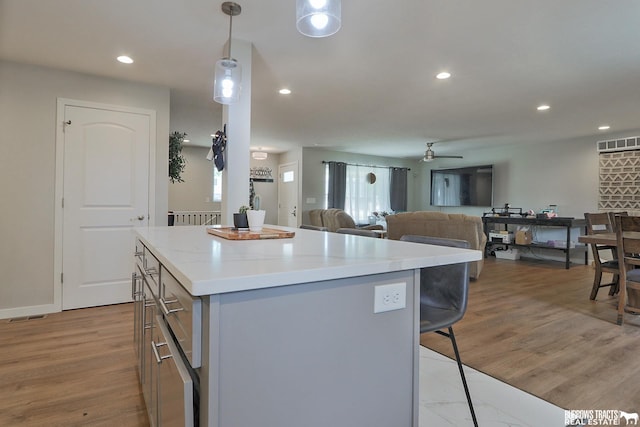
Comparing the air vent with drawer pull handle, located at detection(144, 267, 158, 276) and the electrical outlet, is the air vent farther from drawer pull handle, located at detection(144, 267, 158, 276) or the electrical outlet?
drawer pull handle, located at detection(144, 267, 158, 276)

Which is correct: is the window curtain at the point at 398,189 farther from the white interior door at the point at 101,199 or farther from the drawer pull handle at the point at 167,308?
the drawer pull handle at the point at 167,308

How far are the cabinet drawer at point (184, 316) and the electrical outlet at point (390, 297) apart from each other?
0.50 m

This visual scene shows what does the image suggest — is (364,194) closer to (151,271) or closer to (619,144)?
(619,144)

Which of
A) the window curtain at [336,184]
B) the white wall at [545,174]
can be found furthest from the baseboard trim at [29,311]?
the white wall at [545,174]

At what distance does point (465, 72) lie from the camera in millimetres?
3287

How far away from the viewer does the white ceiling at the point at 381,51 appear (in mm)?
2283

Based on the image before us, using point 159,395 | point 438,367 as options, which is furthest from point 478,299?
point 159,395

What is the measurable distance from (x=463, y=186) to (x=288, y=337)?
7.89 m

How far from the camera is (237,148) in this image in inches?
111

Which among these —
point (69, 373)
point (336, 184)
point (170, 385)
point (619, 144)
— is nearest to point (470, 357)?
point (170, 385)

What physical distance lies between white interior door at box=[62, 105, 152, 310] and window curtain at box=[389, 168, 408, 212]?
21.5ft

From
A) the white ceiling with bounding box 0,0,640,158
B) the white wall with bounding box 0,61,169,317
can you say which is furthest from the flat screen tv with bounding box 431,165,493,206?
the white wall with bounding box 0,61,169,317

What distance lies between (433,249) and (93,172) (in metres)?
3.47
